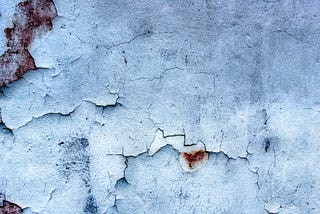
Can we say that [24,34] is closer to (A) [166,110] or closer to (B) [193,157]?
(A) [166,110]

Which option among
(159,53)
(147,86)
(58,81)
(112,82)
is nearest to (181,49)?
(159,53)

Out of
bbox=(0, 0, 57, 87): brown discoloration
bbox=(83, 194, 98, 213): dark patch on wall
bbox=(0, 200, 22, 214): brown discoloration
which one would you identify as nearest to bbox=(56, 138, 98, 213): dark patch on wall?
bbox=(83, 194, 98, 213): dark patch on wall

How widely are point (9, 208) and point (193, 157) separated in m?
0.82

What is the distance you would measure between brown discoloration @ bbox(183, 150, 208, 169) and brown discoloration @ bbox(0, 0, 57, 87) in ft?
2.57

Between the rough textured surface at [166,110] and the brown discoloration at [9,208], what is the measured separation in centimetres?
2

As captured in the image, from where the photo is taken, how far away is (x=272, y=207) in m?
1.93

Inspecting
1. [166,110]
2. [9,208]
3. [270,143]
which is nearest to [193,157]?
[166,110]

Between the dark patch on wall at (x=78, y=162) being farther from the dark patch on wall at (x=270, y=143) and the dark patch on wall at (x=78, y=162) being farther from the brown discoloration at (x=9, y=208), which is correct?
the dark patch on wall at (x=270, y=143)

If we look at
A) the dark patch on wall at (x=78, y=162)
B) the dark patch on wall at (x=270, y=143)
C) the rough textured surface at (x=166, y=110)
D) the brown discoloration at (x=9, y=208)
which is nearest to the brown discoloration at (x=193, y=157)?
the rough textured surface at (x=166, y=110)

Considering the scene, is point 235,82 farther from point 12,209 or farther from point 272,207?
point 12,209

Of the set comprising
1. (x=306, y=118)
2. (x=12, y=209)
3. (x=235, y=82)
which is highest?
(x=235, y=82)

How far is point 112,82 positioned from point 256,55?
2.11ft

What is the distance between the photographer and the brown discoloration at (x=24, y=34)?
174 cm

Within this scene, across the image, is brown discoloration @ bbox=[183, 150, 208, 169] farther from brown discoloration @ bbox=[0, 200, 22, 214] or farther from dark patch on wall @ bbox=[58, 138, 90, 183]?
brown discoloration @ bbox=[0, 200, 22, 214]
